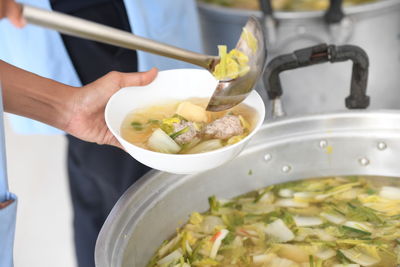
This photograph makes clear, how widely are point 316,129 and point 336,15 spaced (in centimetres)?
93

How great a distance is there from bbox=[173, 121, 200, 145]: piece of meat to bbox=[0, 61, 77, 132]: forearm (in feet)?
0.98

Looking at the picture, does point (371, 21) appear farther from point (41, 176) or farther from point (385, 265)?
point (41, 176)

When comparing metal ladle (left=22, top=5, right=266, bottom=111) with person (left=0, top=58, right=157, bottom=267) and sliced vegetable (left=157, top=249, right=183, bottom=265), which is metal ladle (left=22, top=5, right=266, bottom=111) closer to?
person (left=0, top=58, right=157, bottom=267)

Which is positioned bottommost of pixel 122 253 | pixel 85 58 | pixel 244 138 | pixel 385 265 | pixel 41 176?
pixel 41 176

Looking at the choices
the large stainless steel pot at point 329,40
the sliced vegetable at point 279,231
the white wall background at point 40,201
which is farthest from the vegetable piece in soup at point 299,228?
the white wall background at point 40,201

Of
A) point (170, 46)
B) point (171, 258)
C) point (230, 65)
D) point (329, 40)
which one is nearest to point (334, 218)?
point (171, 258)

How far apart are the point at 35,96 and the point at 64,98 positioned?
0.22 ft

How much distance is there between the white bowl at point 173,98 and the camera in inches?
47.2

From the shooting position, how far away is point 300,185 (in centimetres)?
172

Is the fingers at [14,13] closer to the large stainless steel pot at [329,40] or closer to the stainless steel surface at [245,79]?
the stainless steel surface at [245,79]

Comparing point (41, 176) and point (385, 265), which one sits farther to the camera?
point (41, 176)

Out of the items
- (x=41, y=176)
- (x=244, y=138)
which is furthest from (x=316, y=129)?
(x=41, y=176)

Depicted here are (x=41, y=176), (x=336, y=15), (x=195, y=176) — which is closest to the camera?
(x=195, y=176)

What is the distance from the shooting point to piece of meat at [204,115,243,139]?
1.28m
